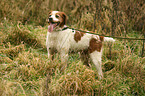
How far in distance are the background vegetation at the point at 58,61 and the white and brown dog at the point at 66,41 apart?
0.22 m

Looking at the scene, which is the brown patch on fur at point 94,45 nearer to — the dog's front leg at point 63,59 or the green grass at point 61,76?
the green grass at point 61,76

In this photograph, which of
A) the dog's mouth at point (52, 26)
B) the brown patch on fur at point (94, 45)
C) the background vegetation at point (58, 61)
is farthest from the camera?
the brown patch on fur at point (94, 45)

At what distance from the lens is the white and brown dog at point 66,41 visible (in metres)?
3.58

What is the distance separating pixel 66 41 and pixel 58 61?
0.44 meters

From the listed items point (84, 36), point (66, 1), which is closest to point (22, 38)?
point (84, 36)

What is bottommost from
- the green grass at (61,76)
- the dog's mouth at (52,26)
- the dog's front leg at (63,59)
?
the green grass at (61,76)

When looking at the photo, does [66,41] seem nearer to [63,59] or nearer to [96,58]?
[63,59]

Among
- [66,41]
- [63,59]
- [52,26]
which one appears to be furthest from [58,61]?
[52,26]

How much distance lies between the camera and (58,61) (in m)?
3.54

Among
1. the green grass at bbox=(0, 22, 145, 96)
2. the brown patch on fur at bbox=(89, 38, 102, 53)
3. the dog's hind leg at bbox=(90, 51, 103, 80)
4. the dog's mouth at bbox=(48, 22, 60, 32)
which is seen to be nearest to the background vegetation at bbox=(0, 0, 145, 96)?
the green grass at bbox=(0, 22, 145, 96)

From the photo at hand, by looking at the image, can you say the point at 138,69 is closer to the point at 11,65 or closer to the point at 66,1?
the point at 11,65

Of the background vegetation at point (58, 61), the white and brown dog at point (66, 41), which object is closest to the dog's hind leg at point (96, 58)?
the white and brown dog at point (66, 41)

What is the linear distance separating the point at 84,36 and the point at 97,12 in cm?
184

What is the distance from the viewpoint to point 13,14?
603 centimetres
